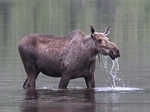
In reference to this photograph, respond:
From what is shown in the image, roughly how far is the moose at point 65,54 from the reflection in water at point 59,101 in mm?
554

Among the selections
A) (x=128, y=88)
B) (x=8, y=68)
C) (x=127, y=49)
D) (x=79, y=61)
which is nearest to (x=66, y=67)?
(x=79, y=61)

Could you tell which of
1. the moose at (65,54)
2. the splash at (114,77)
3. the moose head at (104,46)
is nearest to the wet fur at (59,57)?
the moose at (65,54)

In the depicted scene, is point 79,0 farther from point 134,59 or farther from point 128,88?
point 128,88

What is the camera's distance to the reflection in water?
17.1 metres

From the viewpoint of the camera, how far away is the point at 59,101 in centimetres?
1844

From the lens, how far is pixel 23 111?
16.8 m

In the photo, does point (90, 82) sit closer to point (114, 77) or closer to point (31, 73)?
point (31, 73)

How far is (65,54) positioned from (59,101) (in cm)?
254

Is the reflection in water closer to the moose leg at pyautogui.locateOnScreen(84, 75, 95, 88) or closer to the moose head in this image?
the moose leg at pyautogui.locateOnScreen(84, 75, 95, 88)

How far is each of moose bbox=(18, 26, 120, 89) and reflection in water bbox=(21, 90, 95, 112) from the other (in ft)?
1.82

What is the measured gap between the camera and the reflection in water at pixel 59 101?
17.1 metres

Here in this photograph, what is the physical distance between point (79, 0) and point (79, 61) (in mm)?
70309

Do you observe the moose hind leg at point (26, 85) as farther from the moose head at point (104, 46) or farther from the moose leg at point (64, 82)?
the moose head at point (104, 46)

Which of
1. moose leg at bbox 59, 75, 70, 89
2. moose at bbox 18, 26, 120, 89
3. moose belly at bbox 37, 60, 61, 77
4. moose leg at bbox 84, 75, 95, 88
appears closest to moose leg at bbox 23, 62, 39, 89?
moose at bbox 18, 26, 120, 89
